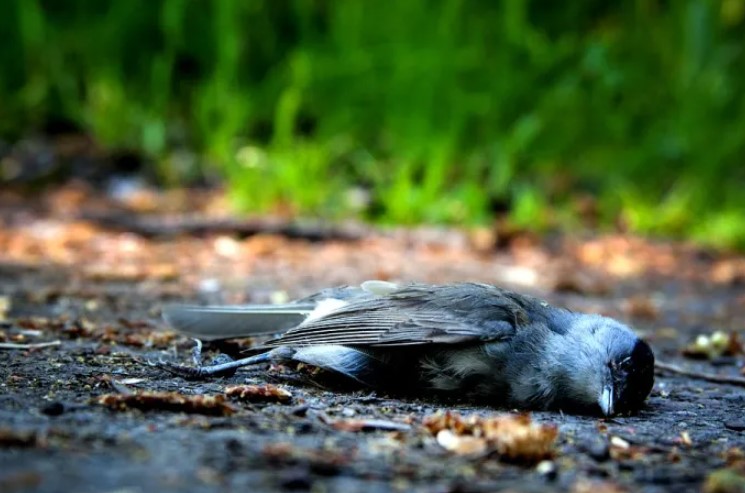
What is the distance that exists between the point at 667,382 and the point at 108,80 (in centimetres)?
646

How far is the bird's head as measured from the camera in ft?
9.21

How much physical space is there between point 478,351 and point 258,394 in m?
0.67

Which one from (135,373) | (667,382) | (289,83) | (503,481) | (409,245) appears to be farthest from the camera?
(289,83)

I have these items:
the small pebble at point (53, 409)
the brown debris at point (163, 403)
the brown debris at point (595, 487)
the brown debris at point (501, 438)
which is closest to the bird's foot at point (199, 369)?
the brown debris at point (163, 403)

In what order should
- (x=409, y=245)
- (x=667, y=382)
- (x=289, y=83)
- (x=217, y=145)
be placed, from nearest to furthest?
(x=667, y=382) → (x=409, y=245) → (x=217, y=145) → (x=289, y=83)

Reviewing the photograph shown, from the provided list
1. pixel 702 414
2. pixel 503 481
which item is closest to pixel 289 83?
pixel 702 414

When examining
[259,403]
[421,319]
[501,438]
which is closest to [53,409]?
[259,403]

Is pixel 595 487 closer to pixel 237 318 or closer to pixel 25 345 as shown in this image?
pixel 237 318

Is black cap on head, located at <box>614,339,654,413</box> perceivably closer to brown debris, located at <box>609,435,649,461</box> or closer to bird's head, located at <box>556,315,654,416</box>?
bird's head, located at <box>556,315,654,416</box>

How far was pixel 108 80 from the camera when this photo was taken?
28.3 feet

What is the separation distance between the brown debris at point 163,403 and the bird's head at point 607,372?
3.47ft

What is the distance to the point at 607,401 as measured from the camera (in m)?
2.78

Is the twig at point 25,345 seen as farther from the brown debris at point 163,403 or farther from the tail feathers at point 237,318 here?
the brown debris at point 163,403

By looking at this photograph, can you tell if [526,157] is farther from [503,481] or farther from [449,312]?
[503,481]
